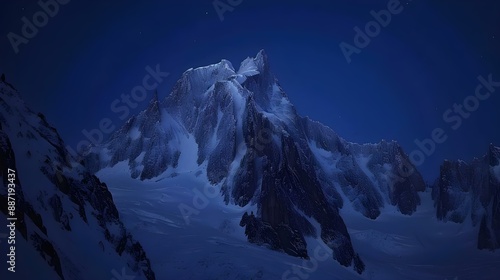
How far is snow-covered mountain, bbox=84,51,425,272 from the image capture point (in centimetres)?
11906

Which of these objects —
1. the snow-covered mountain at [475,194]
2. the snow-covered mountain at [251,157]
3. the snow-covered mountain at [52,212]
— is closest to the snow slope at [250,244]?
the snow-covered mountain at [475,194]

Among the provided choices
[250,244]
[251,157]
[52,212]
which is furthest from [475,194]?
[52,212]

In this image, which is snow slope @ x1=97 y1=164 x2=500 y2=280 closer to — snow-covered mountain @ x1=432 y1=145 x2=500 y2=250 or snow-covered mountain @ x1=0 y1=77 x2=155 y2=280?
snow-covered mountain @ x1=432 y1=145 x2=500 y2=250

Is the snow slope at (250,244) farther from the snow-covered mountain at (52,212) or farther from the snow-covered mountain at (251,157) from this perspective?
the snow-covered mountain at (52,212)

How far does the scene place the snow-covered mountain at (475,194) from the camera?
146500 mm

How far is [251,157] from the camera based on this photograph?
13250cm

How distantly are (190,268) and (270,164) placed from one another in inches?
2187

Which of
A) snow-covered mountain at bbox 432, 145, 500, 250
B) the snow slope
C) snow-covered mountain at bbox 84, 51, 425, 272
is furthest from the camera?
snow-covered mountain at bbox 432, 145, 500, 250

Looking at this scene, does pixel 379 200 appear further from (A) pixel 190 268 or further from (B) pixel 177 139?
(A) pixel 190 268

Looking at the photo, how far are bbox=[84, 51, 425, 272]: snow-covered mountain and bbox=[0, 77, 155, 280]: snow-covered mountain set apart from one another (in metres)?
52.5

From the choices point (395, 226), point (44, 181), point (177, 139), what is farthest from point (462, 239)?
point (44, 181)

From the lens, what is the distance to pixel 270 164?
12875 centimetres

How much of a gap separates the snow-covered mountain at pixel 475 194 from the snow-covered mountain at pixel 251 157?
16.9 meters

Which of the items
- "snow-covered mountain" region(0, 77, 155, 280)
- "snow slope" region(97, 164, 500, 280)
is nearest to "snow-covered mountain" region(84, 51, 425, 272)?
"snow slope" region(97, 164, 500, 280)
